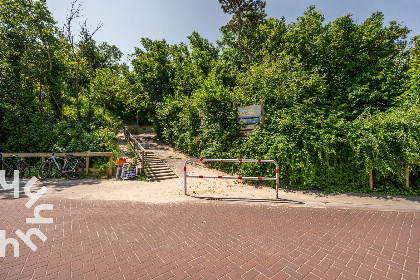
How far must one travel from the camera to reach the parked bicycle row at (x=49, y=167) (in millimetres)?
8625

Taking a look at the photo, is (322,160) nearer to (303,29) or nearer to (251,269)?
(251,269)

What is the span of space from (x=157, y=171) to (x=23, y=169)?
5.94 meters

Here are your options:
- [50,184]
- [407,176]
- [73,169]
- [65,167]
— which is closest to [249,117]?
[407,176]

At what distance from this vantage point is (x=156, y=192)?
286 inches

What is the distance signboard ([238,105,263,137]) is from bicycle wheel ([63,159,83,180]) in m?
8.15

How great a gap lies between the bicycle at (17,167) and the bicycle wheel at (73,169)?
68.4 inches

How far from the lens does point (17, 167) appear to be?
28.2 feet

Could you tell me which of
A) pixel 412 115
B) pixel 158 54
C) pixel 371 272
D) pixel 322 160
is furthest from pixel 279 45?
pixel 371 272

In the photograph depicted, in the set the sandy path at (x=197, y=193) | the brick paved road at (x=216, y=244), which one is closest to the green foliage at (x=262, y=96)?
the sandy path at (x=197, y=193)

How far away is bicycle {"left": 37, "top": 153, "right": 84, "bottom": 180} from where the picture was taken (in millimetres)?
8648

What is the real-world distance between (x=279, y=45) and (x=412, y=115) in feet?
50.9

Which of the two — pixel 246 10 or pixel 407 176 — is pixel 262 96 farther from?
pixel 246 10

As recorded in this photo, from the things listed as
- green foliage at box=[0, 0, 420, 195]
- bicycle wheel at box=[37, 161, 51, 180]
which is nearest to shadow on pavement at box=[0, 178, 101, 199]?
bicycle wheel at box=[37, 161, 51, 180]
